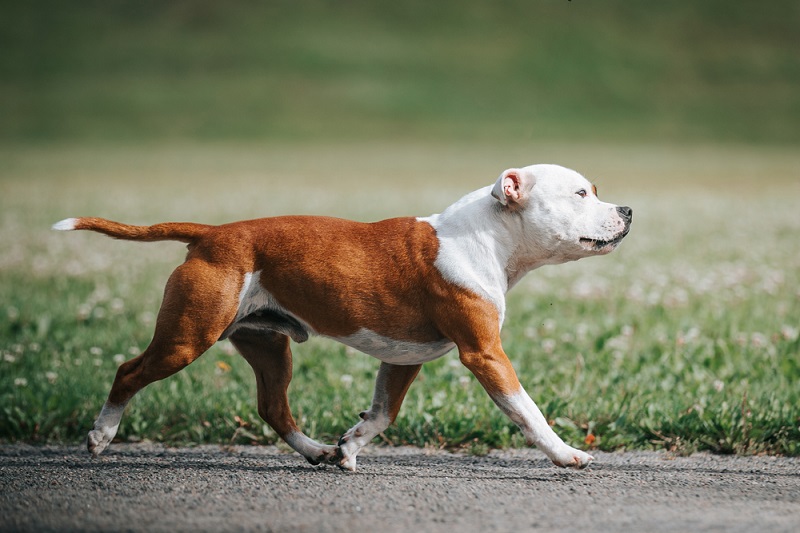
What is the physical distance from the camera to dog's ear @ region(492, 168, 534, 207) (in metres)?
4.74

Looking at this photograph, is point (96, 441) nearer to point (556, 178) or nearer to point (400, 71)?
point (556, 178)

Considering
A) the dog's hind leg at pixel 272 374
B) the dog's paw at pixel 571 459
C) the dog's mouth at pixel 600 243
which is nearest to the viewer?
the dog's paw at pixel 571 459

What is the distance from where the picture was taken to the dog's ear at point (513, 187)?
4.74m

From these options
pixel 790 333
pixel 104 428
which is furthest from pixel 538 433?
pixel 790 333

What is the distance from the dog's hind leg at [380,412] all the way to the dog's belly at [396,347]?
175mm

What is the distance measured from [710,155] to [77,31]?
4258cm

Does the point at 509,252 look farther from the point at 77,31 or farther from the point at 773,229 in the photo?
the point at 77,31

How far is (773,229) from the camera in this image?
14328 millimetres

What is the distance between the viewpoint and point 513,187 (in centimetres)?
478

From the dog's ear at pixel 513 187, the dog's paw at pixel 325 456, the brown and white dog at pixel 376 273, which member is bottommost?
the dog's paw at pixel 325 456

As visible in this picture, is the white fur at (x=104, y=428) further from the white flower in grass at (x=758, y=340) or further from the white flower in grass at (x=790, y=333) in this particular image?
the white flower in grass at (x=790, y=333)

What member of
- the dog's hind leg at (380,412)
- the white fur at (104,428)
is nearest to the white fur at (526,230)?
the dog's hind leg at (380,412)

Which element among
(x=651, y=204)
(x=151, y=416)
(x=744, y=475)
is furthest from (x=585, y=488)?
(x=651, y=204)

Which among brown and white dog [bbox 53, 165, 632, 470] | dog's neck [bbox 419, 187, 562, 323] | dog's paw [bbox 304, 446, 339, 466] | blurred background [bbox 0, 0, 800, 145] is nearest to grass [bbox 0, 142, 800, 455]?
dog's paw [bbox 304, 446, 339, 466]
